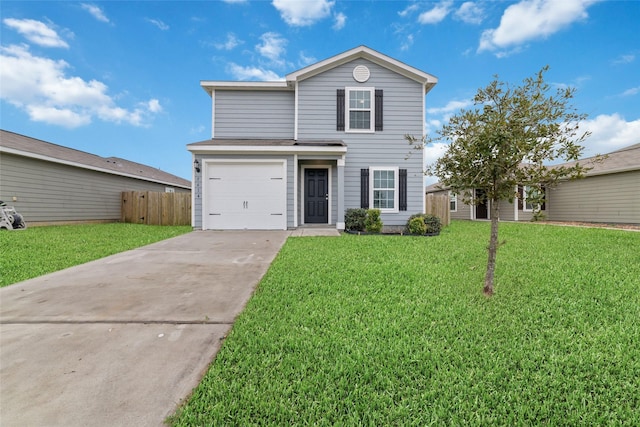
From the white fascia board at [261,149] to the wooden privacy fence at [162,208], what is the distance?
4.53 metres

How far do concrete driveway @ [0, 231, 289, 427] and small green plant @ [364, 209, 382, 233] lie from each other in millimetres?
5173

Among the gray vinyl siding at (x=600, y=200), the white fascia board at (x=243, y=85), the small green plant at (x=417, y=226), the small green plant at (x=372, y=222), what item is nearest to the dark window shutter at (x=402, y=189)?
the small green plant at (x=417, y=226)

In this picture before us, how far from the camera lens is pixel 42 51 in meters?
11.8

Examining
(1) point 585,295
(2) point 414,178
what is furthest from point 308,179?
(1) point 585,295

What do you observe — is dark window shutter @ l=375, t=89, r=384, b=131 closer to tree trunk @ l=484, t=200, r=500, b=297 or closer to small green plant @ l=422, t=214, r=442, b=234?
small green plant @ l=422, t=214, r=442, b=234

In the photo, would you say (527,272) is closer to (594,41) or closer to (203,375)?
(203,375)

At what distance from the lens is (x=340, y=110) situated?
32.9 ft

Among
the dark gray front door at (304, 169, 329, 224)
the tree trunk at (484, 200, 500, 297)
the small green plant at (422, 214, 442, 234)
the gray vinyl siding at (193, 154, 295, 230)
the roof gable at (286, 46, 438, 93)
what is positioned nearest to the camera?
the tree trunk at (484, 200, 500, 297)

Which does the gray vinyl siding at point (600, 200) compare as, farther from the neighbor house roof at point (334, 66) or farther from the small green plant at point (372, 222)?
the small green plant at point (372, 222)

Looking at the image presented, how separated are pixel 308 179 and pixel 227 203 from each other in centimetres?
302

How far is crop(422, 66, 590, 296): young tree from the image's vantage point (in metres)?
2.88

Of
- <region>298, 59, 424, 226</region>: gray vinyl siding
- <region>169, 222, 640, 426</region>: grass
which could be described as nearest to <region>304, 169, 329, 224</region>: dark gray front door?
<region>298, 59, 424, 226</region>: gray vinyl siding

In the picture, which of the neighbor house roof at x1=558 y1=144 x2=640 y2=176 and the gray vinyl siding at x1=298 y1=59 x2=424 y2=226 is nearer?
the gray vinyl siding at x1=298 y1=59 x2=424 y2=226

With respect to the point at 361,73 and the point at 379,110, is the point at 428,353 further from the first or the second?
the point at 361,73
